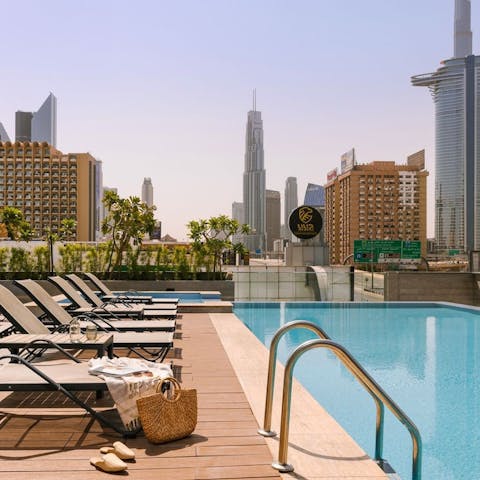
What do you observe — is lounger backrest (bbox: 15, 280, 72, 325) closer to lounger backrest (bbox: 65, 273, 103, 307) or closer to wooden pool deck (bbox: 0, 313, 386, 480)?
lounger backrest (bbox: 65, 273, 103, 307)

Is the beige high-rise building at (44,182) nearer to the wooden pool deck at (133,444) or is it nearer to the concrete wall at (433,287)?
the concrete wall at (433,287)

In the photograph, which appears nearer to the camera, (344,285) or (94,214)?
(344,285)

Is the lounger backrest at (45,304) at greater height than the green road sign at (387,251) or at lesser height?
lesser

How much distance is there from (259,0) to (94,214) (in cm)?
14139

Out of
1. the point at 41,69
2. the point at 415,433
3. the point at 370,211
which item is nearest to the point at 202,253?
the point at 41,69

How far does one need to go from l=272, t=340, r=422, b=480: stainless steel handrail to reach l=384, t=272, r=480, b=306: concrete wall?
2054 centimetres

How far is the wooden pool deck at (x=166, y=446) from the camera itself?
3.30 meters

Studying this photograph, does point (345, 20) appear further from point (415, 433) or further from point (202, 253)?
point (415, 433)

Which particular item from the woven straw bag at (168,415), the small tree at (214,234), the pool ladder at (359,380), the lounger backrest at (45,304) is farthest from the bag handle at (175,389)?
the small tree at (214,234)

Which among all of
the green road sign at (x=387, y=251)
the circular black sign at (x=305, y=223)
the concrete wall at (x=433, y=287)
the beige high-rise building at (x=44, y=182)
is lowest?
the concrete wall at (x=433, y=287)

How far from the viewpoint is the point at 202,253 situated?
25.5 m

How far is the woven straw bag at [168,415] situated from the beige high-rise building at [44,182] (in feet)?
452

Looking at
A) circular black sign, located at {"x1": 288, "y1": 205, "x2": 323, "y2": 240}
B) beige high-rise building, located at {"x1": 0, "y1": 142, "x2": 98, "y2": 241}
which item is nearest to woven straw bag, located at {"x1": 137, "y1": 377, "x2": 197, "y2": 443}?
circular black sign, located at {"x1": 288, "y1": 205, "x2": 323, "y2": 240}

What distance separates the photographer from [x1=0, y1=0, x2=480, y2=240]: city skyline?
58.9 feet
